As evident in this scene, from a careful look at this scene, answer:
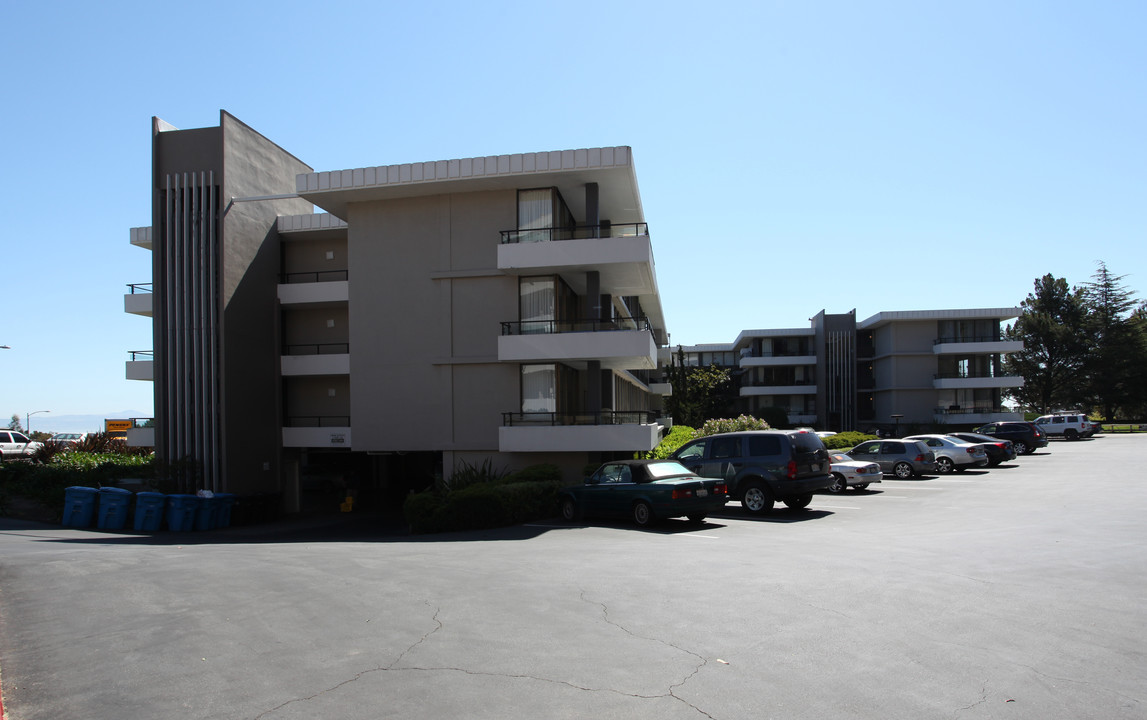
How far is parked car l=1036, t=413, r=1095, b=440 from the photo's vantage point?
51469 millimetres

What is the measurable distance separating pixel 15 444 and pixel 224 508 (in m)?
23.7

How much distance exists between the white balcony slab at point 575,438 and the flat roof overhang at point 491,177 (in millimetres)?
7632

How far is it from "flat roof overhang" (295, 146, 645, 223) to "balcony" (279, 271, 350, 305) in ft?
13.0

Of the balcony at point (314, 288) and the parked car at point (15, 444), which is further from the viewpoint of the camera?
the parked car at point (15, 444)

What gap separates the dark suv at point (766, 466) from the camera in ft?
57.9

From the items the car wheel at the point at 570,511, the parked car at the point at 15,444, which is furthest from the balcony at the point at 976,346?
the parked car at the point at 15,444

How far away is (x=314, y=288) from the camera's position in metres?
28.9

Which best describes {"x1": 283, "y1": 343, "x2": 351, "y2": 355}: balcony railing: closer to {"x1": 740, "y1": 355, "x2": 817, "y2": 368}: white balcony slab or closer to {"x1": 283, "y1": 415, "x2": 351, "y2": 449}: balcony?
{"x1": 283, "y1": 415, "x2": 351, "y2": 449}: balcony

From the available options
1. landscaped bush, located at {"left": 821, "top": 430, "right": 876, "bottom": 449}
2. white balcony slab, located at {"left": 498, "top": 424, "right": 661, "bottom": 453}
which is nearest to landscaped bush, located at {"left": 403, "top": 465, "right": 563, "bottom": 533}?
white balcony slab, located at {"left": 498, "top": 424, "right": 661, "bottom": 453}

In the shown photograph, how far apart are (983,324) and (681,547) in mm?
50229

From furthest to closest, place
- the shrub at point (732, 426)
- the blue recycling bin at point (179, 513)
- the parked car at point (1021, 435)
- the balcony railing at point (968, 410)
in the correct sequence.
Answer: the balcony railing at point (968, 410), the parked car at point (1021, 435), the shrub at point (732, 426), the blue recycling bin at point (179, 513)

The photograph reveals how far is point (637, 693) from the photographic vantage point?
543 cm

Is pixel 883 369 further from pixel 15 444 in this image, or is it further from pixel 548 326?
pixel 15 444

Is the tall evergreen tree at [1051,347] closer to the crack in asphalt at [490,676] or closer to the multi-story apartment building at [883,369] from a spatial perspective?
the multi-story apartment building at [883,369]
